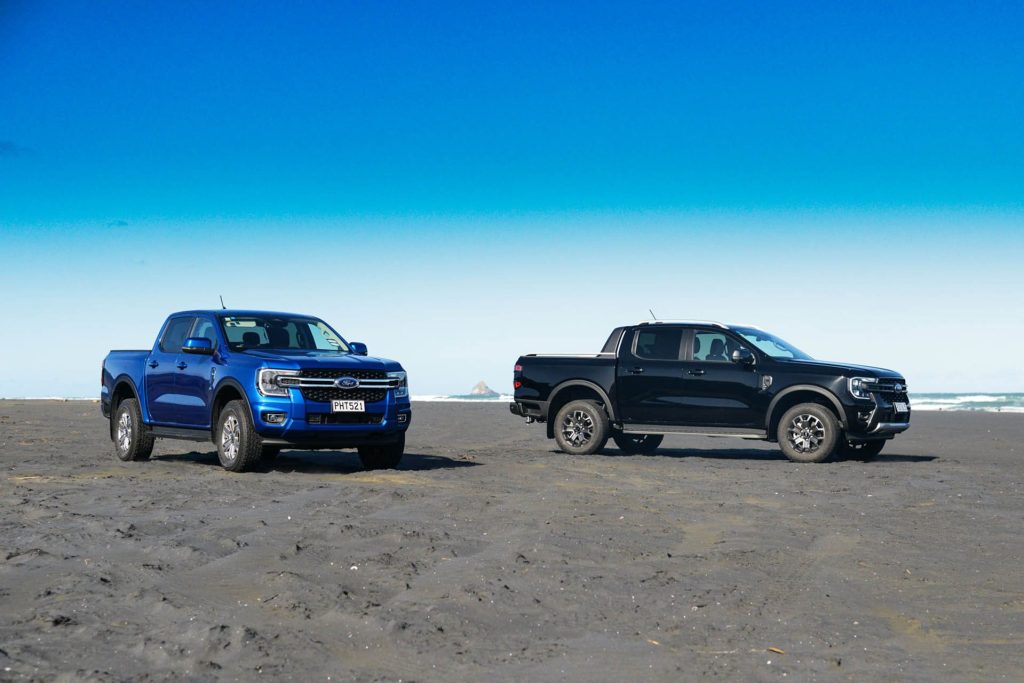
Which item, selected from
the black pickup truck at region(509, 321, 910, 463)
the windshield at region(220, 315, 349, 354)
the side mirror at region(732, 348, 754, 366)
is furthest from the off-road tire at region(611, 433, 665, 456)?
the windshield at region(220, 315, 349, 354)

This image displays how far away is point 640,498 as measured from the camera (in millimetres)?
10898

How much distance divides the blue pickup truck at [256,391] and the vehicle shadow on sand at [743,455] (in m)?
4.61

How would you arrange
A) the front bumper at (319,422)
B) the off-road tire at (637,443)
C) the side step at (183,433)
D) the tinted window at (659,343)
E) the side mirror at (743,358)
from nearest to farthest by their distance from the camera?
the front bumper at (319,422), the side step at (183,433), the side mirror at (743,358), the tinted window at (659,343), the off-road tire at (637,443)

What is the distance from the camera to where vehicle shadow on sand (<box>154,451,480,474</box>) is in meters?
13.9

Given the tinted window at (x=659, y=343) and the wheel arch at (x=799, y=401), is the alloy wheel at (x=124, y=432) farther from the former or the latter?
the wheel arch at (x=799, y=401)

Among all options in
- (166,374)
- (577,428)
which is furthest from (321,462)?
(577,428)

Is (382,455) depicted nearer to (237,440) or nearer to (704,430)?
(237,440)

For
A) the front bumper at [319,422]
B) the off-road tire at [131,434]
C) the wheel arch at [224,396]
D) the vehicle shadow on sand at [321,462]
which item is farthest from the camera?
the off-road tire at [131,434]

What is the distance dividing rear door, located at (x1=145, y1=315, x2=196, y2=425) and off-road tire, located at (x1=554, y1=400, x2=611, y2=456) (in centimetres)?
571

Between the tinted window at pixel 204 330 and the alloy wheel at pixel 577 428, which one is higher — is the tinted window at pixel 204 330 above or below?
above

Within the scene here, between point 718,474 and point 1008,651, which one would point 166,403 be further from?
point 1008,651

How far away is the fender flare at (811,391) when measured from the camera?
1547 cm

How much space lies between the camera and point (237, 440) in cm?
A: 1311

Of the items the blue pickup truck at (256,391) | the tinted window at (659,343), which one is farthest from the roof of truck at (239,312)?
the tinted window at (659,343)
